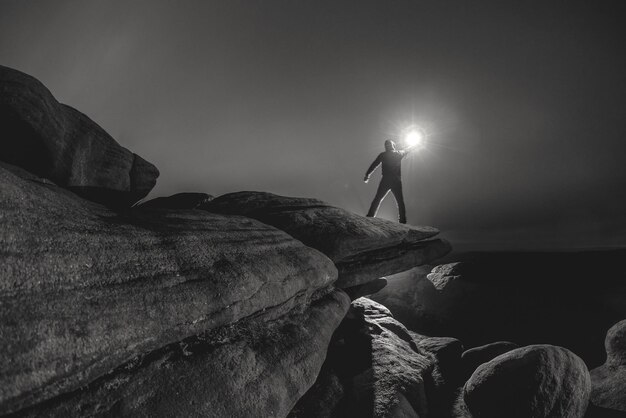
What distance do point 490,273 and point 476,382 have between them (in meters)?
12.3

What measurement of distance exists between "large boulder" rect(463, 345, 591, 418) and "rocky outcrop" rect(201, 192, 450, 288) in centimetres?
402

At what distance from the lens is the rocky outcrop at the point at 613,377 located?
659cm

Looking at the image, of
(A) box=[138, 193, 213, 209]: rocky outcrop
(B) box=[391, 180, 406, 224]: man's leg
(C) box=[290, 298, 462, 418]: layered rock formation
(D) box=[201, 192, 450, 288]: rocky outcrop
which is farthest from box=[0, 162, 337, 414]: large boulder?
(B) box=[391, 180, 406, 224]: man's leg

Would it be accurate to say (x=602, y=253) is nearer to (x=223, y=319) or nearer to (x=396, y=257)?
(x=396, y=257)

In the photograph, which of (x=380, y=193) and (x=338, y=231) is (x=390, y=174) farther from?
(x=338, y=231)

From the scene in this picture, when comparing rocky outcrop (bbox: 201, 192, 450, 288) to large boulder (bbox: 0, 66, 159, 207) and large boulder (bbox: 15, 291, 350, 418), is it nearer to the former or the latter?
large boulder (bbox: 0, 66, 159, 207)

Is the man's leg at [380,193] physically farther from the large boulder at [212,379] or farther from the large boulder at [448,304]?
the large boulder at [212,379]

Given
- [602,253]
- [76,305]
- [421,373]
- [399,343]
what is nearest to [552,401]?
[421,373]

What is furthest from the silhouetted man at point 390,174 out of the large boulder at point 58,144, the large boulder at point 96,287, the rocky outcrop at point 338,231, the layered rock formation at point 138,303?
the large boulder at point 58,144

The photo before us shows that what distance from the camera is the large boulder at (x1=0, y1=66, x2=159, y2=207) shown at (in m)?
5.33

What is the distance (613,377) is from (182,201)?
→ 1468 cm

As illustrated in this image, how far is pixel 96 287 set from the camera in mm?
2771

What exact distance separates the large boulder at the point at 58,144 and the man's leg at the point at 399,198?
10891 millimetres

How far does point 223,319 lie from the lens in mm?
3684
